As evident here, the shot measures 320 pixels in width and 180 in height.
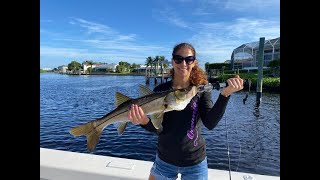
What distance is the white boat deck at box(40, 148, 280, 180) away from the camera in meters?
3.71

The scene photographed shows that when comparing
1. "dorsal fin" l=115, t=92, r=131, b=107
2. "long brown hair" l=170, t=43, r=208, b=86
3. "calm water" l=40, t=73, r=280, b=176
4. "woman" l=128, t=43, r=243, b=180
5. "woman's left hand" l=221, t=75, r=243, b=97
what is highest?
"long brown hair" l=170, t=43, r=208, b=86

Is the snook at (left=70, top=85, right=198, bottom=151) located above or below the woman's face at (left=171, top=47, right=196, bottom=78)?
below

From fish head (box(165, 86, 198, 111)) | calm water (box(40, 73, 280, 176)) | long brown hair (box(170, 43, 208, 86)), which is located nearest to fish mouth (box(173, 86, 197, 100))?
fish head (box(165, 86, 198, 111))

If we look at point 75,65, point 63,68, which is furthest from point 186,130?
point 63,68

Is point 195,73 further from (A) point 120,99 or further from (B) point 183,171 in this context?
(B) point 183,171

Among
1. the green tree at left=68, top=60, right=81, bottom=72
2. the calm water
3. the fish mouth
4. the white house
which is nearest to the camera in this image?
the fish mouth

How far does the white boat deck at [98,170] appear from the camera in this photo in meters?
3.71

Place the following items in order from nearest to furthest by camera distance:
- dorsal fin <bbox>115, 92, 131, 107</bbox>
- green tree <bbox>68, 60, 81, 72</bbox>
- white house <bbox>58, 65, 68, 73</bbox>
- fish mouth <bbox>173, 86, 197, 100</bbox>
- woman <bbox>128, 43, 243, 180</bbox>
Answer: fish mouth <bbox>173, 86, 197, 100</bbox>, dorsal fin <bbox>115, 92, 131, 107</bbox>, woman <bbox>128, 43, 243, 180</bbox>, green tree <bbox>68, 60, 81, 72</bbox>, white house <bbox>58, 65, 68, 73</bbox>

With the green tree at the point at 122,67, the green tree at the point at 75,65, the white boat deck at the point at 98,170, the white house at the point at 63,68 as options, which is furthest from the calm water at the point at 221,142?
the white house at the point at 63,68

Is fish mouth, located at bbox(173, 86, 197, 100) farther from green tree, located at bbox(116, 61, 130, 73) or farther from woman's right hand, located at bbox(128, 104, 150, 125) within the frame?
green tree, located at bbox(116, 61, 130, 73)

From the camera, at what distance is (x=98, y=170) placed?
3.83 metres

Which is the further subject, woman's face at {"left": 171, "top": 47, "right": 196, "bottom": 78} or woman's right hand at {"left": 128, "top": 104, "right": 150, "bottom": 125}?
woman's face at {"left": 171, "top": 47, "right": 196, "bottom": 78}
